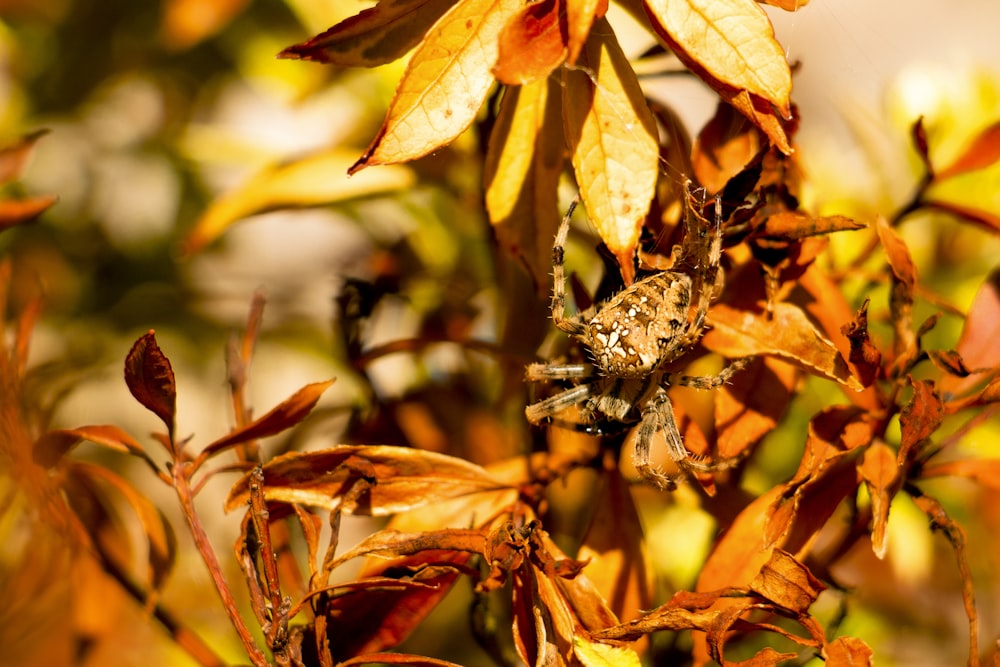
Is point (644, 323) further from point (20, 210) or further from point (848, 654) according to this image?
point (20, 210)

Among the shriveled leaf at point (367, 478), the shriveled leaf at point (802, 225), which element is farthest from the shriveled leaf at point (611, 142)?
the shriveled leaf at point (367, 478)

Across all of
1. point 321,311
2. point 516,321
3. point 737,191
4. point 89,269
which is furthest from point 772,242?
point 89,269

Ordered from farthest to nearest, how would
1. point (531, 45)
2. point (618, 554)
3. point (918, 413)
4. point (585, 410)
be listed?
point (585, 410), point (618, 554), point (918, 413), point (531, 45)

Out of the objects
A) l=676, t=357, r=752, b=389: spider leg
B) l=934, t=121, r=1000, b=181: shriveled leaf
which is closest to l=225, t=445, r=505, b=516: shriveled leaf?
l=676, t=357, r=752, b=389: spider leg

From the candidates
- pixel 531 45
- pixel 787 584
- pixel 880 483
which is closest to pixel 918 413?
pixel 880 483

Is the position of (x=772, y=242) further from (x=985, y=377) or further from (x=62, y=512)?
(x=62, y=512)

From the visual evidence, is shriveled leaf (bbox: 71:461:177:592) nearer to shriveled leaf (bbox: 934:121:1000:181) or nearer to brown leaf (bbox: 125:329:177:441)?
brown leaf (bbox: 125:329:177:441)
